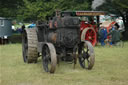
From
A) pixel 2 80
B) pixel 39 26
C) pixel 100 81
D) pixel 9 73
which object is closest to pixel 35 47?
pixel 39 26

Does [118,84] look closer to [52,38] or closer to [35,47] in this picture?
[52,38]

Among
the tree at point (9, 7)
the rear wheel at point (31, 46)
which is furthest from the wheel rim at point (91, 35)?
the tree at point (9, 7)

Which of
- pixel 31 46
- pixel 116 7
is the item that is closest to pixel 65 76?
pixel 31 46

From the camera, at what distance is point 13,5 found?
23.7m

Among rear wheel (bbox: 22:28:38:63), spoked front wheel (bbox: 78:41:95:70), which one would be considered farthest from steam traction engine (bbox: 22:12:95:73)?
rear wheel (bbox: 22:28:38:63)

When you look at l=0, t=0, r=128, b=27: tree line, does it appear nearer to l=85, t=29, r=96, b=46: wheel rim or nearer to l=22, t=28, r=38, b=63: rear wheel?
l=85, t=29, r=96, b=46: wheel rim

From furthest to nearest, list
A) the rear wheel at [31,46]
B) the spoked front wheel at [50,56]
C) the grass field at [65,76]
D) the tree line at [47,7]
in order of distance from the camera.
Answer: the tree line at [47,7], the rear wheel at [31,46], the spoked front wheel at [50,56], the grass field at [65,76]

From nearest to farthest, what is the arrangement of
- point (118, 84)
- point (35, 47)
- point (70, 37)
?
point (118, 84) → point (70, 37) → point (35, 47)

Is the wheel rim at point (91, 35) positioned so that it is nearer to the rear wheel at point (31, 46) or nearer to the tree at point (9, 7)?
the rear wheel at point (31, 46)

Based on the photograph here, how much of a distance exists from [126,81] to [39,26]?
4.03 m

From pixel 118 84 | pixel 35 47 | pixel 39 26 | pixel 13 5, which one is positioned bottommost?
pixel 118 84

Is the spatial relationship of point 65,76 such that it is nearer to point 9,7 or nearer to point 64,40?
point 64,40

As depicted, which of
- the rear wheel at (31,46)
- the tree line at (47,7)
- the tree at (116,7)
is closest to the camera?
the rear wheel at (31,46)

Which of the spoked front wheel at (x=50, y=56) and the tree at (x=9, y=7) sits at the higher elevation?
the tree at (x=9, y=7)
